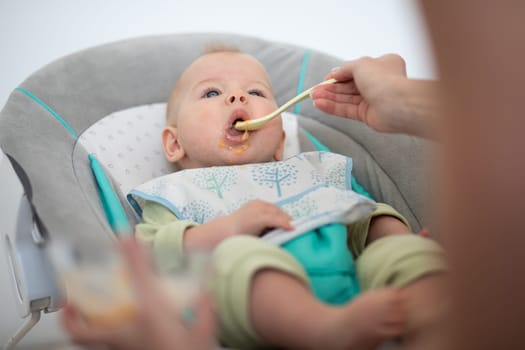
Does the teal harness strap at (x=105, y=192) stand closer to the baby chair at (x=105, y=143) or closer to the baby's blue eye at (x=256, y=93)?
the baby chair at (x=105, y=143)

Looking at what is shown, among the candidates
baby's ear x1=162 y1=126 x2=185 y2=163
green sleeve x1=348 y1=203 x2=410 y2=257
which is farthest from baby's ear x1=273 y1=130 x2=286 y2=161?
green sleeve x1=348 y1=203 x2=410 y2=257

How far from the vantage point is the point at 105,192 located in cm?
124

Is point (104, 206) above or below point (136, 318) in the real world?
below

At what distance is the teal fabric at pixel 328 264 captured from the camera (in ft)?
3.05

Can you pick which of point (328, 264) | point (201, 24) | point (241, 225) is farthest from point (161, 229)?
point (201, 24)

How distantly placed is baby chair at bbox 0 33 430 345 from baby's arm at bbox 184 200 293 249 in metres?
0.16

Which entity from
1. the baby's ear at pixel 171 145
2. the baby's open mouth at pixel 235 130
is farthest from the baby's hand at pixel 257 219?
the baby's ear at pixel 171 145

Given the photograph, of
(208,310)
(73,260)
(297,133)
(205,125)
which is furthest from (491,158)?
(297,133)

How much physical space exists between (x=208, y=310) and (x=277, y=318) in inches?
4.9

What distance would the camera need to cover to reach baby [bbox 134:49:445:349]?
743mm

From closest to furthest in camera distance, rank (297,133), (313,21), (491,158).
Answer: (491,158) < (297,133) < (313,21)

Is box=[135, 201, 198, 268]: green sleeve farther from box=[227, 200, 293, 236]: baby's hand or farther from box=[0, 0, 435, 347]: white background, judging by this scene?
box=[0, 0, 435, 347]: white background

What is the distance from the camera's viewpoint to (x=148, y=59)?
157cm

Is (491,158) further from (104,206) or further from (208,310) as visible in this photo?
(104,206)
